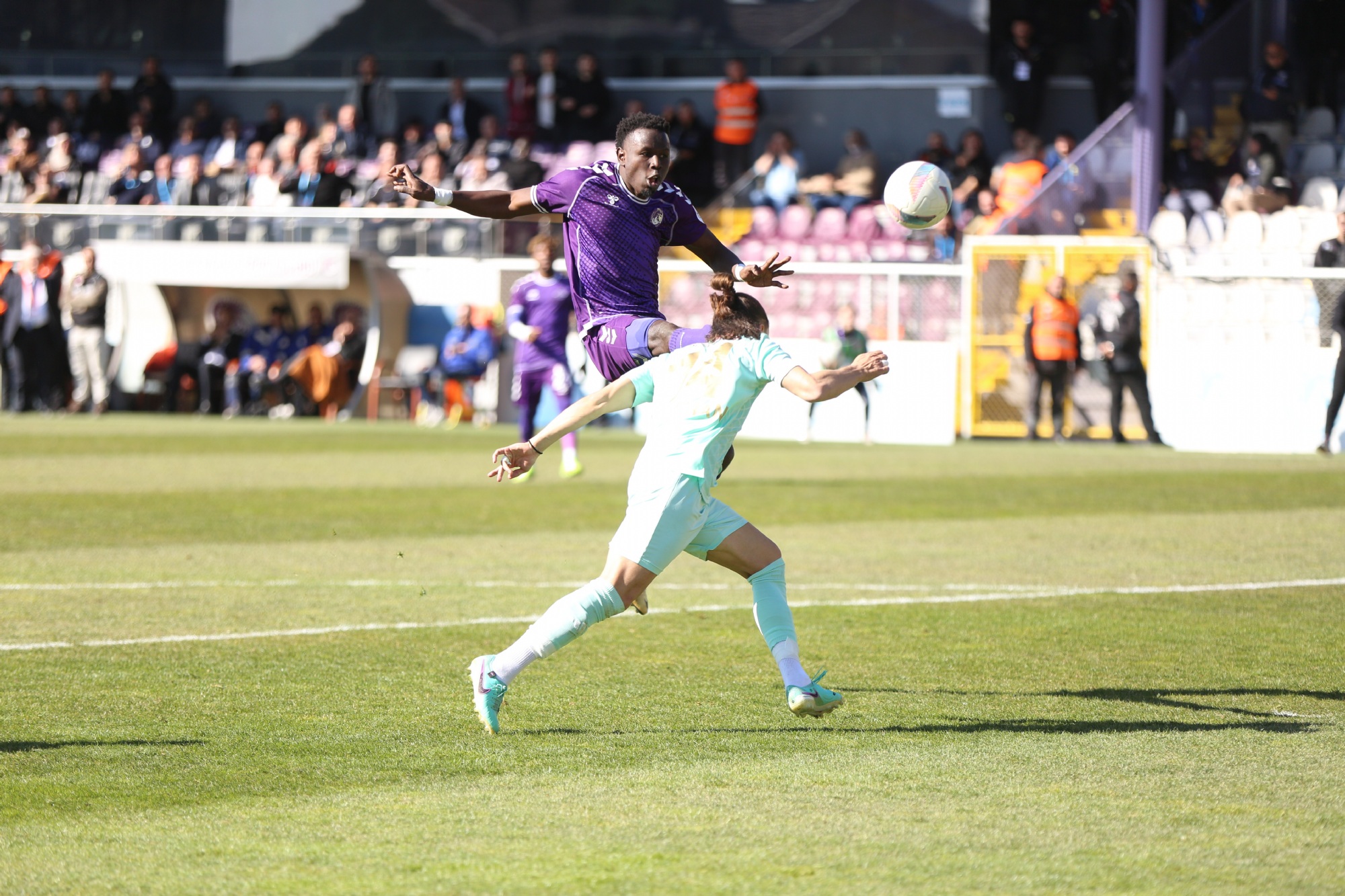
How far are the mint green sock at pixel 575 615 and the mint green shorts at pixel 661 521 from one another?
0.48 feet

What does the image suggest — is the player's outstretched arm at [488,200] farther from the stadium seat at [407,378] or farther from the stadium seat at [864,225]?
the stadium seat at [407,378]

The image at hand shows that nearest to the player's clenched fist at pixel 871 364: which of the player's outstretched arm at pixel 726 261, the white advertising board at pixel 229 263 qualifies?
the player's outstretched arm at pixel 726 261

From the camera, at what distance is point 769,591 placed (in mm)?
6129

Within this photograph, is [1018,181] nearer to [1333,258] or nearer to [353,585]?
[1333,258]

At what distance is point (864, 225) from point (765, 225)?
1.56 metres

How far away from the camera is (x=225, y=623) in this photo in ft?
27.1

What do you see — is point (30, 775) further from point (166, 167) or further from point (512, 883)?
point (166, 167)

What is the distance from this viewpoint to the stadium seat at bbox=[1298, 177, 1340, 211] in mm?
22891

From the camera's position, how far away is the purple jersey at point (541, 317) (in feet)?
53.5

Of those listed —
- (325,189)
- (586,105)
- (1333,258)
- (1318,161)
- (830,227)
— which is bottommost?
(1333,258)

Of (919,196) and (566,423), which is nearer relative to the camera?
(566,423)

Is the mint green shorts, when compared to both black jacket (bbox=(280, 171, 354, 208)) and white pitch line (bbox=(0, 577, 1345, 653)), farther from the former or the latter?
black jacket (bbox=(280, 171, 354, 208))

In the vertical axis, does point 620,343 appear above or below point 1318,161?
below

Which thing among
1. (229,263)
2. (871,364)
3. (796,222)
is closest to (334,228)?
(229,263)
